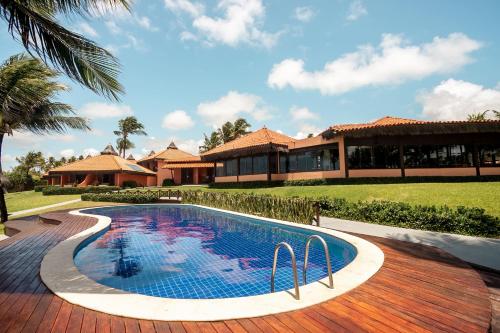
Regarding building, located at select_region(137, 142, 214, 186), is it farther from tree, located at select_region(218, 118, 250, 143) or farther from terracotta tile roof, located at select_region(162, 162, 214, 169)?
tree, located at select_region(218, 118, 250, 143)

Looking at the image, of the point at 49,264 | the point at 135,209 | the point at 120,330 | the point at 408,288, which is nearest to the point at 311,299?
the point at 408,288

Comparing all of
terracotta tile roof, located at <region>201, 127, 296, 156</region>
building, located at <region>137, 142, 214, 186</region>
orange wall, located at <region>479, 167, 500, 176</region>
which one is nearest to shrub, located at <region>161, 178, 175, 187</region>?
building, located at <region>137, 142, 214, 186</region>

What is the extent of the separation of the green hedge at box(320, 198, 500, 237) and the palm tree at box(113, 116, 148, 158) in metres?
55.9

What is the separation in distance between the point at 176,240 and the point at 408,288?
850 cm

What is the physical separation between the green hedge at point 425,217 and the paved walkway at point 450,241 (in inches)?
19.7

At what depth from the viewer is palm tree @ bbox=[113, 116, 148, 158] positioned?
5931 centimetres

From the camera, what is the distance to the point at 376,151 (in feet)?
69.6

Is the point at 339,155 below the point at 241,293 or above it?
above

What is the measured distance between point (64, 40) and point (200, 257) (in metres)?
6.52

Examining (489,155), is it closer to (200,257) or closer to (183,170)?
(200,257)

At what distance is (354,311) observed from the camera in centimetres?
366

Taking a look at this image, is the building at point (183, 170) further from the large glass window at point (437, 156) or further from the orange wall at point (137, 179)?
the large glass window at point (437, 156)

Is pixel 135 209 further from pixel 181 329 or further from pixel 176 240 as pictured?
pixel 181 329

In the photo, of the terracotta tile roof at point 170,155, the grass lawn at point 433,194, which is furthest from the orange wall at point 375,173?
the terracotta tile roof at point 170,155
